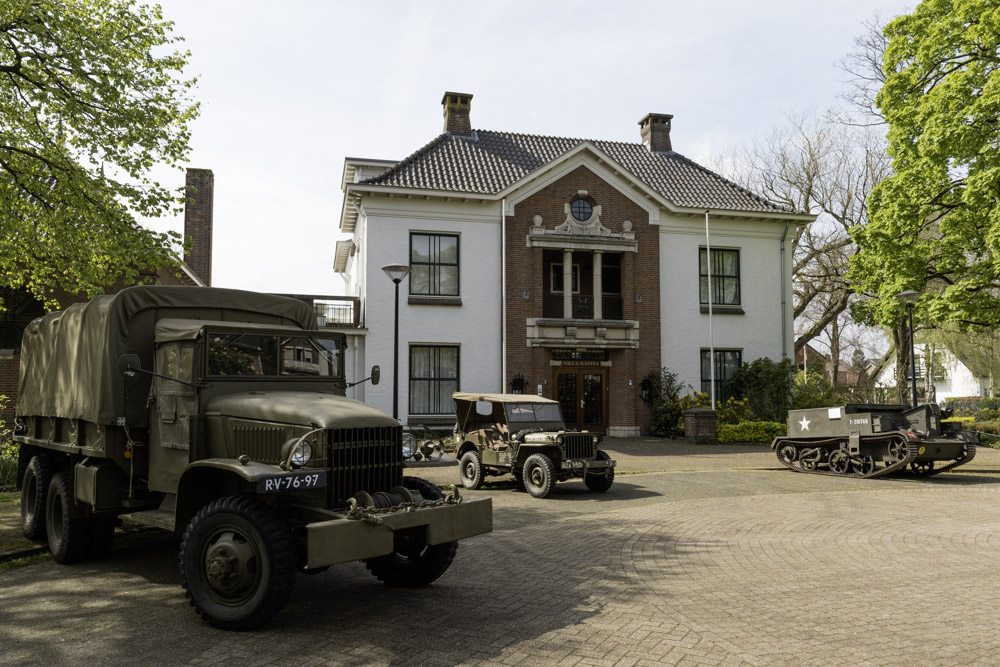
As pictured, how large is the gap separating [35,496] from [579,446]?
7889 millimetres

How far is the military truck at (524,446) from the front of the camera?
12.4m

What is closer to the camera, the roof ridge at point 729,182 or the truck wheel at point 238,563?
the truck wheel at point 238,563

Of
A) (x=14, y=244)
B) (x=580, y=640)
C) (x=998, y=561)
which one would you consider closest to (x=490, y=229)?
(x=14, y=244)

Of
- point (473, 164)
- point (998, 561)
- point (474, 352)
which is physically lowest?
point (998, 561)

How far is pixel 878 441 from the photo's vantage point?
51.0 ft

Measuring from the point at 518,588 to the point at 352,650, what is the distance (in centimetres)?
200

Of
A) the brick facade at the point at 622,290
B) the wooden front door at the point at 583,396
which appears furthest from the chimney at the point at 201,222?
the wooden front door at the point at 583,396

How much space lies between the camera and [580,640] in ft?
16.6

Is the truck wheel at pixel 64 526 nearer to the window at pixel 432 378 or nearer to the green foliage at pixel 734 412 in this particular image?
the window at pixel 432 378

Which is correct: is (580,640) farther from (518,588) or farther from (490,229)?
(490,229)

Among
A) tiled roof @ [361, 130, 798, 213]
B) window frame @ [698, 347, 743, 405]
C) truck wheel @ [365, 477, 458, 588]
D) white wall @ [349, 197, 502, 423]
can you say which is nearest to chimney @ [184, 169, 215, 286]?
white wall @ [349, 197, 502, 423]

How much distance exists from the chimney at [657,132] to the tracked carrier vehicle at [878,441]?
1577 centimetres

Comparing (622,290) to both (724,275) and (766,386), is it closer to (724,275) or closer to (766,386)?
(724,275)

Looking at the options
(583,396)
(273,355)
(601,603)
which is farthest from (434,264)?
(601,603)
